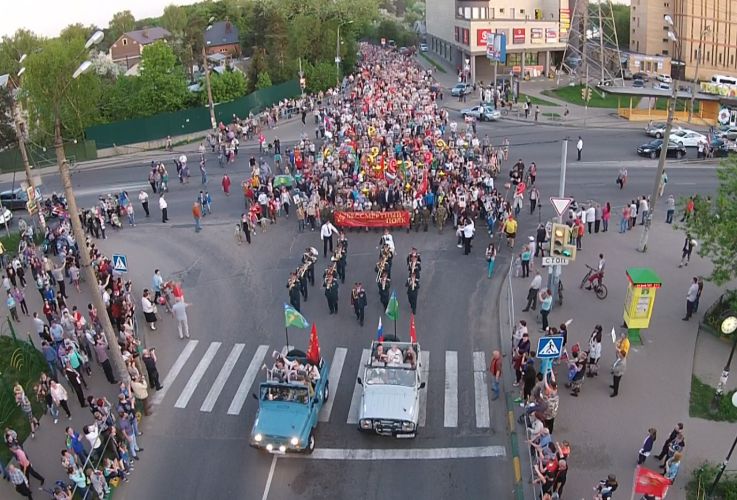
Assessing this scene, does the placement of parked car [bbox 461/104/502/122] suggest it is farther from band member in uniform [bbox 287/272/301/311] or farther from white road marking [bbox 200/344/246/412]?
white road marking [bbox 200/344/246/412]

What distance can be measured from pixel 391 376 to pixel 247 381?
4429 millimetres

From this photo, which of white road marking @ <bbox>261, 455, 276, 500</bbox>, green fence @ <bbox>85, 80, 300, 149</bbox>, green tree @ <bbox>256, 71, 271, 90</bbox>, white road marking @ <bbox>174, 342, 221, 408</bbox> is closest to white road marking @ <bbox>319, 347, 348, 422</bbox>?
white road marking @ <bbox>261, 455, 276, 500</bbox>

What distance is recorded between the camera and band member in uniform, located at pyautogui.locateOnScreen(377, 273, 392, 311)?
69.5 ft

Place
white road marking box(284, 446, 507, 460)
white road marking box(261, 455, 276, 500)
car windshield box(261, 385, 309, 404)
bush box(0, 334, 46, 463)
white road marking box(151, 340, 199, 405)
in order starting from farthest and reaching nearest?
1. white road marking box(151, 340, 199, 405)
2. bush box(0, 334, 46, 463)
3. car windshield box(261, 385, 309, 404)
4. white road marking box(284, 446, 507, 460)
5. white road marking box(261, 455, 276, 500)

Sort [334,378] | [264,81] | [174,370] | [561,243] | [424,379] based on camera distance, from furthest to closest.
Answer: [264,81], [174,370], [561,243], [334,378], [424,379]

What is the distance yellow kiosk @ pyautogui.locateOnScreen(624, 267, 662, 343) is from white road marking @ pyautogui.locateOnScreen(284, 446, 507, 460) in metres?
6.30

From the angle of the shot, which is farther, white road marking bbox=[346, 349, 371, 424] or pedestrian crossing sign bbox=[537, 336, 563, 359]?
white road marking bbox=[346, 349, 371, 424]

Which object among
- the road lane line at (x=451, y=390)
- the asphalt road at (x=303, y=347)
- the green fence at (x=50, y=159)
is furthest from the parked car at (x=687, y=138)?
the green fence at (x=50, y=159)

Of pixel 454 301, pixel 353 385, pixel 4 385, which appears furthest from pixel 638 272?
pixel 4 385

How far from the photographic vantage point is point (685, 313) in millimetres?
20359

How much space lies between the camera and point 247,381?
707 inches

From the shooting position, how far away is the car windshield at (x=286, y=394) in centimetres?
1510

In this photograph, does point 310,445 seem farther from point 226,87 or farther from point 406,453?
point 226,87

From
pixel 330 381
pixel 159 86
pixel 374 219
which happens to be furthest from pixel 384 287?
pixel 159 86
